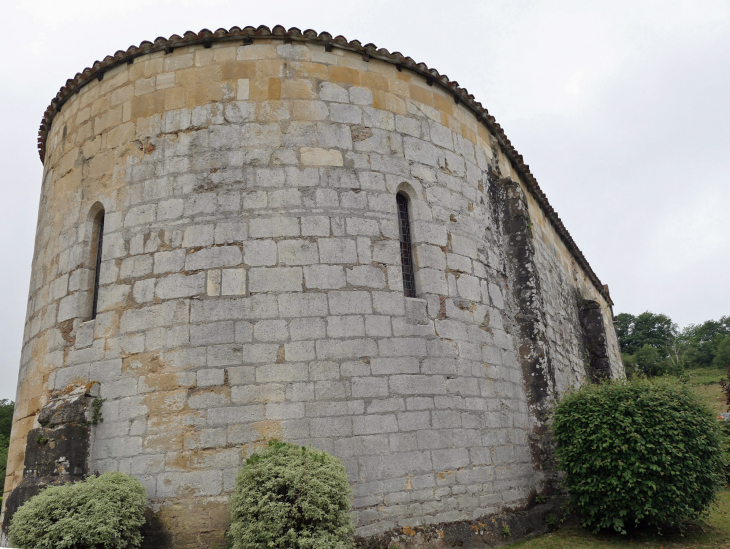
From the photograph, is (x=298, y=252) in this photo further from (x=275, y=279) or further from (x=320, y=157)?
(x=320, y=157)

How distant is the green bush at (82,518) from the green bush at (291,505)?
1088mm

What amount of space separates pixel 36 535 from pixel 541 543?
5765 mm

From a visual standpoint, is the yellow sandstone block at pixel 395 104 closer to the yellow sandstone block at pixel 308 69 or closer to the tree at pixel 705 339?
the yellow sandstone block at pixel 308 69

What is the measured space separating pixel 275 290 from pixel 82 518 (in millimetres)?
3020

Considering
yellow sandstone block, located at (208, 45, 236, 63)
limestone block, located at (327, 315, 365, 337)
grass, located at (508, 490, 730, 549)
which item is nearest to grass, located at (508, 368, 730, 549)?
grass, located at (508, 490, 730, 549)

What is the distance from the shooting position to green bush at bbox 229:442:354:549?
5.31 metres

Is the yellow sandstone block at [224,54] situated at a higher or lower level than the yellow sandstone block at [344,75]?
higher

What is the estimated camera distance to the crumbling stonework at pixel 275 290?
6574 millimetres

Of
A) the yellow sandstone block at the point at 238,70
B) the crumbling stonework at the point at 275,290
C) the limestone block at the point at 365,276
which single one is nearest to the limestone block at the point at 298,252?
the crumbling stonework at the point at 275,290

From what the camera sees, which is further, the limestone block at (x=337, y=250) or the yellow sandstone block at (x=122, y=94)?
the yellow sandstone block at (x=122, y=94)

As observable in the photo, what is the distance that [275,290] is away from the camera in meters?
6.90

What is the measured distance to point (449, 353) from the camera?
757 centimetres

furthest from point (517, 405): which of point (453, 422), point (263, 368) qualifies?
point (263, 368)

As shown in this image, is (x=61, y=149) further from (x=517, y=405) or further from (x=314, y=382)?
(x=517, y=405)
